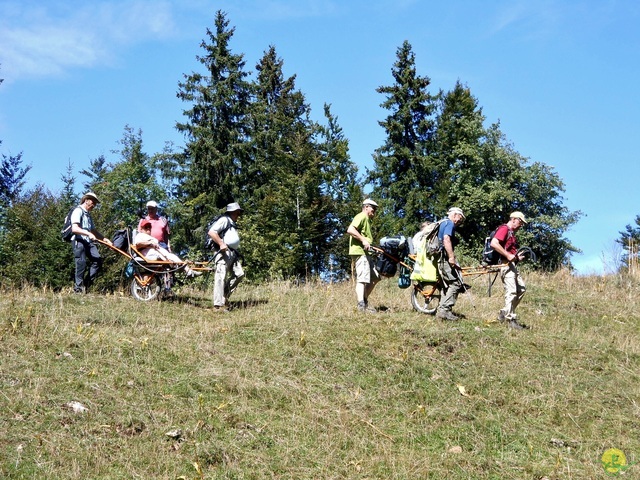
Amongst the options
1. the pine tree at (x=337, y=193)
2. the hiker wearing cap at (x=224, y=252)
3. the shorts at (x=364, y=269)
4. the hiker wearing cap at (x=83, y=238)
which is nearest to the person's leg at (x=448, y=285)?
the shorts at (x=364, y=269)

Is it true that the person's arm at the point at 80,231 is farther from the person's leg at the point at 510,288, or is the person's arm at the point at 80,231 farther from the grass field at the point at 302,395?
the person's leg at the point at 510,288

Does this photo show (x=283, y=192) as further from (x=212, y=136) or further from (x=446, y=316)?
(x=446, y=316)

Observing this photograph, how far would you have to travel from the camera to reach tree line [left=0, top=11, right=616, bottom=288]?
1403 inches

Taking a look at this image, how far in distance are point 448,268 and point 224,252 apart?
12.6 feet

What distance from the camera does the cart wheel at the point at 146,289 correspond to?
12734mm

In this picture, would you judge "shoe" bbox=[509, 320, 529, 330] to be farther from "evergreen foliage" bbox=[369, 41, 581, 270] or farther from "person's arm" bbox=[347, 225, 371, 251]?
"evergreen foliage" bbox=[369, 41, 581, 270]

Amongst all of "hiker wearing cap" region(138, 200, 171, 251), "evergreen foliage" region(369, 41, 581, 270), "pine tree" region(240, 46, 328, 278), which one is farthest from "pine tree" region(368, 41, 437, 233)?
"hiker wearing cap" region(138, 200, 171, 251)

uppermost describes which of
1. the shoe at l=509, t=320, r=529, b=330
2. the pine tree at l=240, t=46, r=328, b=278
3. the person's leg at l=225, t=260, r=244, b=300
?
the pine tree at l=240, t=46, r=328, b=278

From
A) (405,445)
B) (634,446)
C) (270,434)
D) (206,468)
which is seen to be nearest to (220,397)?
(270,434)

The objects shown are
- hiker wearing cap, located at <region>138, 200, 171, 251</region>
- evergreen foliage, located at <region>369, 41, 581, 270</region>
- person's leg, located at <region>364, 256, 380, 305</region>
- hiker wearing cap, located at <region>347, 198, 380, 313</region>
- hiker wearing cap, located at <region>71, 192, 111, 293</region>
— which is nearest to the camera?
hiker wearing cap, located at <region>347, 198, 380, 313</region>

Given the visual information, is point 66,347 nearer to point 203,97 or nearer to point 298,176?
point 298,176

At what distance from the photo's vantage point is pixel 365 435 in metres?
7.08

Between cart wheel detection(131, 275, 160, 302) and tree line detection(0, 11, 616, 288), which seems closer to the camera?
cart wheel detection(131, 275, 160, 302)

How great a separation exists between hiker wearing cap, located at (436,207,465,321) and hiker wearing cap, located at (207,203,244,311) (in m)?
3.47
